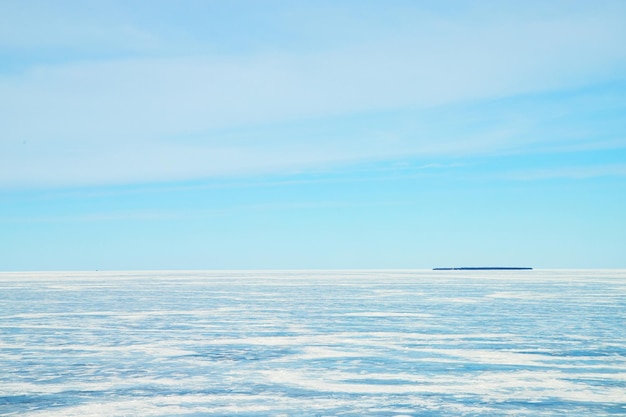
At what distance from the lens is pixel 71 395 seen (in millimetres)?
10914

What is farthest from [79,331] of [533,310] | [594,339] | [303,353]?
[533,310]

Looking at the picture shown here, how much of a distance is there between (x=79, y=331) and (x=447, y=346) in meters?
10.4

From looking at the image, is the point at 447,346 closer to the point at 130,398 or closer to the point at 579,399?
the point at 579,399

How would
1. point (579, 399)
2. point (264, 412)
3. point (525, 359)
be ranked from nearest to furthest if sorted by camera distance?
point (264, 412) < point (579, 399) < point (525, 359)

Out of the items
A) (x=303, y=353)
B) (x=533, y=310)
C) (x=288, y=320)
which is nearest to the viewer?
(x=303, y=353)

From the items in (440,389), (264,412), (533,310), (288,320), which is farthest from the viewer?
(533,310)

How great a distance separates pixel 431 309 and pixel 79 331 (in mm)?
14292

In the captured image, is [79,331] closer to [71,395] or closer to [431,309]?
[71,395]

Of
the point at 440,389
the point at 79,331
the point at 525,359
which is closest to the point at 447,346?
the point at 525,359

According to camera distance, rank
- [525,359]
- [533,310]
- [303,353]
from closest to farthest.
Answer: [525,359] → [303,353] → [533,310]

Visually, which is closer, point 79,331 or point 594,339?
point 594,339

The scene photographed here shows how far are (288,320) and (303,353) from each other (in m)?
7.99

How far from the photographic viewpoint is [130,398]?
1067 centimetres

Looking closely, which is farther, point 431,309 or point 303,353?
point 431,309
